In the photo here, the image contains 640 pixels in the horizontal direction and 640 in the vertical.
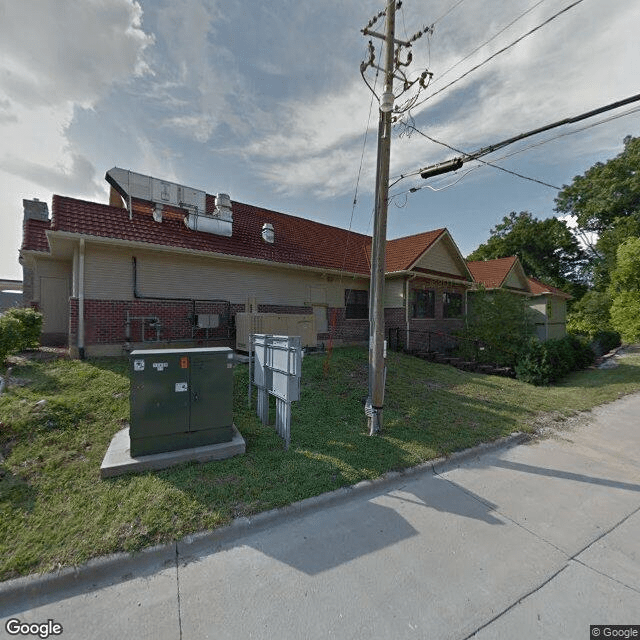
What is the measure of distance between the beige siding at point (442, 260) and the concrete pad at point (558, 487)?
412 inches

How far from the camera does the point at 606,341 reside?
67.5 feet

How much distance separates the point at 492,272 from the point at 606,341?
27.7ft

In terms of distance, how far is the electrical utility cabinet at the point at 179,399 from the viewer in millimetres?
3986

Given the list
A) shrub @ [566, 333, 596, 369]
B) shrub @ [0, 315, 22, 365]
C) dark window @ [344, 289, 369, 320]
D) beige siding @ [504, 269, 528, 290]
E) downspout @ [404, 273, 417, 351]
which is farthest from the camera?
beige siding @ [504, 269, 528, 290]

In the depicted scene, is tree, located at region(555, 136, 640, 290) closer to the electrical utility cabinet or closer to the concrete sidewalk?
the concrete sidewalk

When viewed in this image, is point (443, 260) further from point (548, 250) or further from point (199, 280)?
point (548, 250)

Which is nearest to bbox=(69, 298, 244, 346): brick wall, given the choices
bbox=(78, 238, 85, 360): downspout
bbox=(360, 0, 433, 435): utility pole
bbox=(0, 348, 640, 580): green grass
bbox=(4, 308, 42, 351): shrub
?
bbox=(78, 238, 85, 360): downspout

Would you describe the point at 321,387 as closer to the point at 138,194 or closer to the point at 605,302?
the point at 138,194

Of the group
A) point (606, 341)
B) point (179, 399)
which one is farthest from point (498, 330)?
point (606, 341)

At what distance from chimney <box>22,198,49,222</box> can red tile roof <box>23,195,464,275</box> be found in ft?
8.72

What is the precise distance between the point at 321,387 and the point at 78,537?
5.19m

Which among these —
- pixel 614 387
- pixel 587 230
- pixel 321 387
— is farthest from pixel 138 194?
pixel 587 230

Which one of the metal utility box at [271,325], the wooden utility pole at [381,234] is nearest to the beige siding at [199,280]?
the metal utility box at [271,325]

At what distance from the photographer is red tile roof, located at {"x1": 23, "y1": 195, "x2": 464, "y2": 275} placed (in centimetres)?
869
